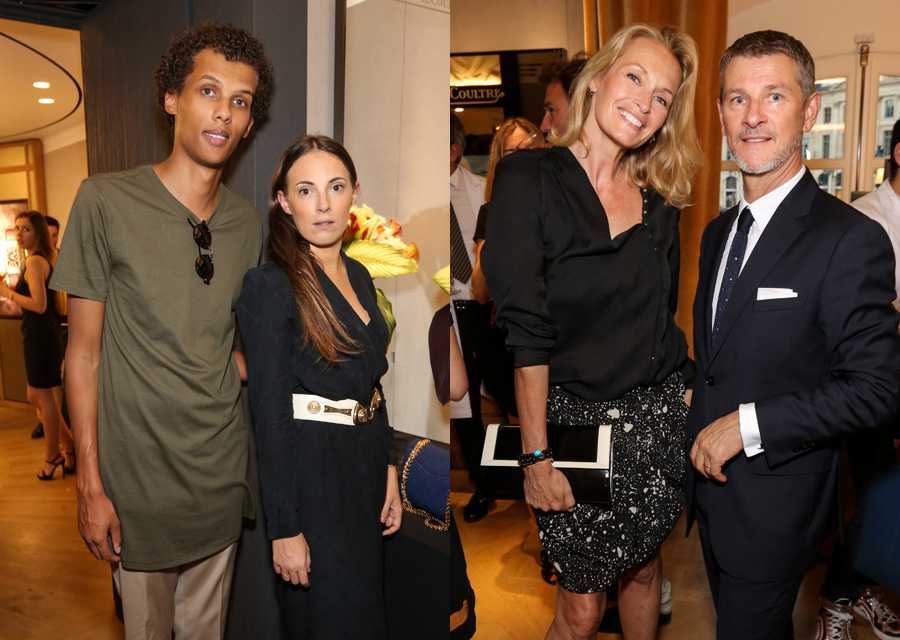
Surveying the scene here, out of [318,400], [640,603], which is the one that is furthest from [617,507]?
[318,400]

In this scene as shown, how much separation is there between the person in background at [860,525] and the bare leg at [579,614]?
1280 millimetres

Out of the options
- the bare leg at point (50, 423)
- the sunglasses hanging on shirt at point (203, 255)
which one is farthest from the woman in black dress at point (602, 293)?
the bare leg at point (50, 423)

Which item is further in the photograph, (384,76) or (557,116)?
(557,116)

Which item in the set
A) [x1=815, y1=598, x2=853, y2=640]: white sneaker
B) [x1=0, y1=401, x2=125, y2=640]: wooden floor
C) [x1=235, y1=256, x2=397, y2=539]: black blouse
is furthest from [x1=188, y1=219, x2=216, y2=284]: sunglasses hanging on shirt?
[x1=815, y1=598, x2=853, y2=640]: white sneaker

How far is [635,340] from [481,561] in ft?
6.36

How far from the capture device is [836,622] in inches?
104

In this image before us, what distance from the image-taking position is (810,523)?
165 centimetres

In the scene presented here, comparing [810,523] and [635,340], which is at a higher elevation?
[635,340]

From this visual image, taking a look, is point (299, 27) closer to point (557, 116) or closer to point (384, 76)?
point (384, 76)

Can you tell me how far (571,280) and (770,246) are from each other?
492 mm

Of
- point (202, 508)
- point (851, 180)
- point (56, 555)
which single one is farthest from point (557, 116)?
point (851, 180)

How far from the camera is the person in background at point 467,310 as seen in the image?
2.90 meters

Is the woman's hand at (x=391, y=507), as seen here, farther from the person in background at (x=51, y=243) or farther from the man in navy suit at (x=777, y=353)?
the person in background at (x=51, y=243)

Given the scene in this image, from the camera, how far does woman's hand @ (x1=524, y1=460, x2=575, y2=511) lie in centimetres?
157
